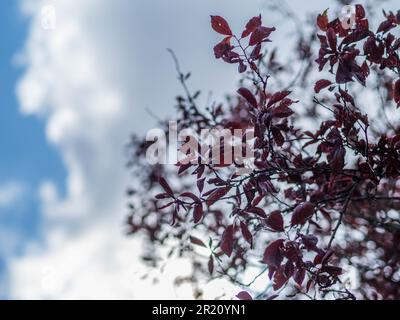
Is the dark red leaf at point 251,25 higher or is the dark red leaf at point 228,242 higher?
the dark red leaf at point 251,25

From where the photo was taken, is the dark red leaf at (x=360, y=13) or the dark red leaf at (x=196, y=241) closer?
the dark red leaf at (x=360, y=13)

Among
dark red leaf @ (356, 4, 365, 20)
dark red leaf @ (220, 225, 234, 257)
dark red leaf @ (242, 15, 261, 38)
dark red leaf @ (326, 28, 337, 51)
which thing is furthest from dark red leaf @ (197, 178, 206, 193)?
dark red leaf @ (356, 4, 365, 20)

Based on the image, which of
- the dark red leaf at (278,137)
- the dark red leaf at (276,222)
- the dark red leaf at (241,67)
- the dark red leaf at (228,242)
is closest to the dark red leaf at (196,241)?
the dark red leaf at (228,242)

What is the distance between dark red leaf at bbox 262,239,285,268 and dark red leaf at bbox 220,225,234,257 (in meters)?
0.24

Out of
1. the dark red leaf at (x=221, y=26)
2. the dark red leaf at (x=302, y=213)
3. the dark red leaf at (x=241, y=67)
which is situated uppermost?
the dark red leaf at (x=221, y=26)

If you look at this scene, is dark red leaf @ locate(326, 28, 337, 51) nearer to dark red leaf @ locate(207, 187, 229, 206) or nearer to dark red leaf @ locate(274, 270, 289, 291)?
dark red leaf @ locate(207, 187, 229, 206)

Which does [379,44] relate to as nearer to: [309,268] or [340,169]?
[340,169]

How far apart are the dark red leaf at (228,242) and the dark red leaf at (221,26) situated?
0.98 meters

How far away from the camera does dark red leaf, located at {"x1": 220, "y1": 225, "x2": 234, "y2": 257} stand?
1745 mm

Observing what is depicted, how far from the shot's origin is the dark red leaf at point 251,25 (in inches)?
69.9

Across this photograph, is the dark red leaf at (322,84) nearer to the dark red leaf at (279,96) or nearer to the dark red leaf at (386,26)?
the dark red leaf at (279,96)
